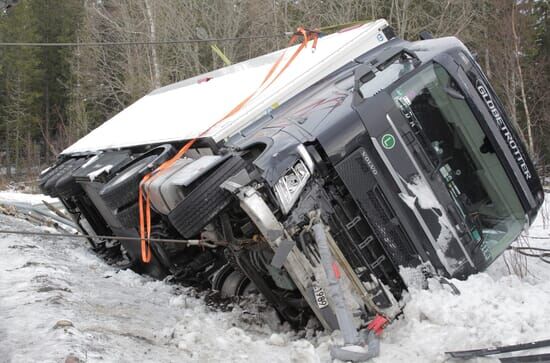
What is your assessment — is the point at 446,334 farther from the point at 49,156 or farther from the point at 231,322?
the point at 49,156

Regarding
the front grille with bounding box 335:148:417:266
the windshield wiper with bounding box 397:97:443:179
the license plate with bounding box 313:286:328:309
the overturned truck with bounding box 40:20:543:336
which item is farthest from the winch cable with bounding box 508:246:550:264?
the license plate with bounding box 313:286:328:309

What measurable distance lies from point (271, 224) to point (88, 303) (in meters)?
1.40

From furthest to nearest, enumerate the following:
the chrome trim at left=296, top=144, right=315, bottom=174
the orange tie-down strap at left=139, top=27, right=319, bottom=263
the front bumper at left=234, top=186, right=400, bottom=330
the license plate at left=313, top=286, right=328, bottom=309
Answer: the orange tie-down strap at left=139, top=27, right=319, bottom=263
the chrome trim at left=296, top=144, right=315, bottom=174
the license plate at left=313, top=286, right=328, bottom=309
the front bumper at left=234, top=186, right=400, bottom=330

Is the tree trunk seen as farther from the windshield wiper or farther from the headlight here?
A: the headlight

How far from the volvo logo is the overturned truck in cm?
1

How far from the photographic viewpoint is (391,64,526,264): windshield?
11.4 feet

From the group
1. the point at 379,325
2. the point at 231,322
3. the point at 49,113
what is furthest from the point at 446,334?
the point at 49,113

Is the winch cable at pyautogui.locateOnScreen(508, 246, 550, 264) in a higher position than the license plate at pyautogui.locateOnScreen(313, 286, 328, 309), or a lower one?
lower

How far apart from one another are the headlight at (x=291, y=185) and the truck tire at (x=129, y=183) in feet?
3.29

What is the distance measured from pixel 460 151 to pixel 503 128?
0.37 meters

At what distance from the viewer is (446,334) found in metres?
2.93

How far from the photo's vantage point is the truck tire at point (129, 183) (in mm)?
3490

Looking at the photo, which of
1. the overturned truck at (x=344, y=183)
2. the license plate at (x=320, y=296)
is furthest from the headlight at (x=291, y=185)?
the license plate at (x=320, y=296)

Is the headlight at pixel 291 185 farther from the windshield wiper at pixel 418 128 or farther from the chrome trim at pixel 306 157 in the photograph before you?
the windshield wiper at pixel 418 128
